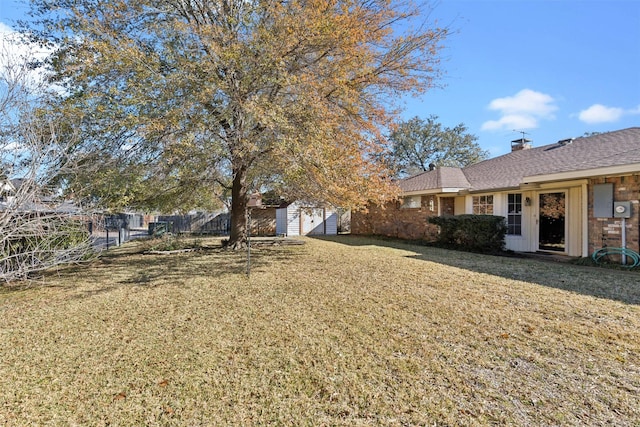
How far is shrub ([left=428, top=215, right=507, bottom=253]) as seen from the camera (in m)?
10.4

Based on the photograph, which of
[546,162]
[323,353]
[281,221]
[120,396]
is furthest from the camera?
[281,221]

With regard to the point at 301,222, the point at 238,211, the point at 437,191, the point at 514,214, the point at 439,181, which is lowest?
the point at 301,222

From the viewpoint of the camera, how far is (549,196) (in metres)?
10.3

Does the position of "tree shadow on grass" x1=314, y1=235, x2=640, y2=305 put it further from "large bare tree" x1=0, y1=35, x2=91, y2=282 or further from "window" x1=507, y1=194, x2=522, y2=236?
"large bare tree" x1=0, y1=35, x2=91, y2=282

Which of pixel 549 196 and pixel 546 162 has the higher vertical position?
pixel 546 162

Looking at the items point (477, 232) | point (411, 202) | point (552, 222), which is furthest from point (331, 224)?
point (552, 222)

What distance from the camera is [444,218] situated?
11766 millimetres

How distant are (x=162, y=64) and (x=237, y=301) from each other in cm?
527

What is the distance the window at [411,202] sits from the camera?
14.9m

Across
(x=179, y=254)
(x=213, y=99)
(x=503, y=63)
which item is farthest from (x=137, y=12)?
(x=503, y=63)

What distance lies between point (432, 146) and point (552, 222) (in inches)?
934

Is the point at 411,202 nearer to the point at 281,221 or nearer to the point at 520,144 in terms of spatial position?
the point at 520,144

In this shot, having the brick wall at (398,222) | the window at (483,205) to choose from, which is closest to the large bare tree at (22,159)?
the brick wall at (398,222)

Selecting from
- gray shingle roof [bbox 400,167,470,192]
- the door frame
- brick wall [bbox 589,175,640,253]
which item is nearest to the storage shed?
gray shingle roof [bbox 400,167,470,192]
